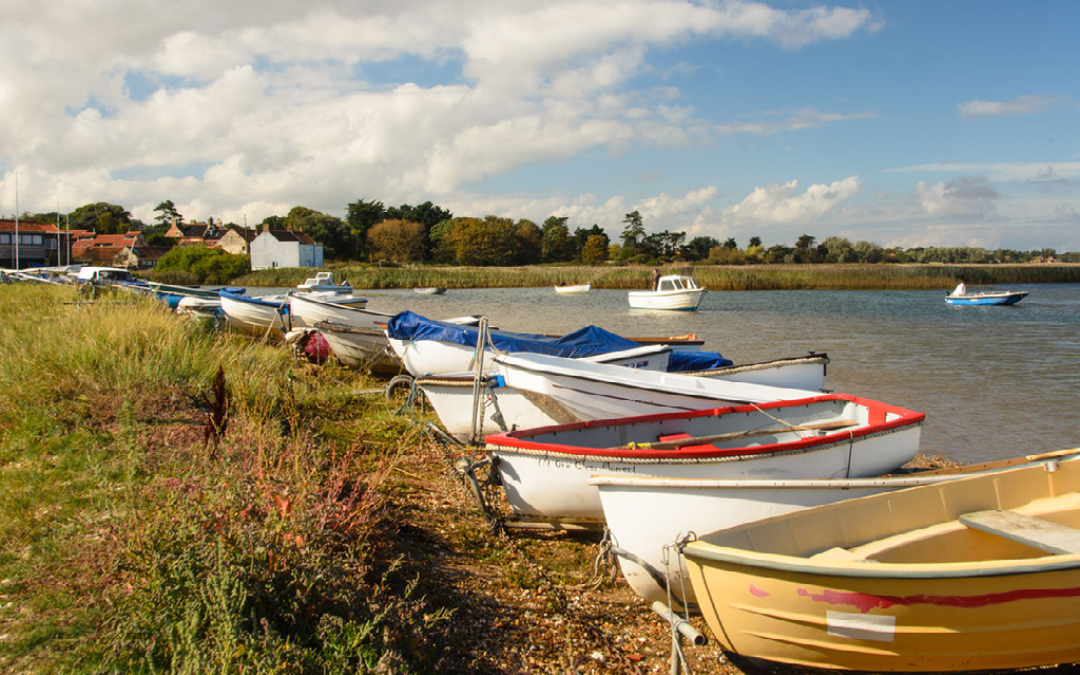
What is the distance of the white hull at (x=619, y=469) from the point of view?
5.11 metres

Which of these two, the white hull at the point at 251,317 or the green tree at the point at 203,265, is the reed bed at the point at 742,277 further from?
the white hull at the point at 251,317

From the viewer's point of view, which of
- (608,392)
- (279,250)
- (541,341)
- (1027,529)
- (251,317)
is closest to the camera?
(1027,529)

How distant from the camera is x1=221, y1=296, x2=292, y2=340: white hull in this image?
18.0 metres

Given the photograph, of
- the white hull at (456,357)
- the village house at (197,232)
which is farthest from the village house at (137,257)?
the white hull at (456,357)

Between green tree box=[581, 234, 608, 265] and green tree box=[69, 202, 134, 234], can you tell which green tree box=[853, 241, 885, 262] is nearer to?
green tree box=[581, 234, 608, 265]

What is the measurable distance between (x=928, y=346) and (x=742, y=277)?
35.5 meters

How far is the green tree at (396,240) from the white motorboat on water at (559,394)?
288ft

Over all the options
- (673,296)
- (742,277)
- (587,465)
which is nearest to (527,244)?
(742,277)

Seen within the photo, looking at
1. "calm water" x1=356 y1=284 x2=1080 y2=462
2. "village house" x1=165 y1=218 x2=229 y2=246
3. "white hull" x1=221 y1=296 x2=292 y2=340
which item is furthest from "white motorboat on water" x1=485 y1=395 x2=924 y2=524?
"village house" x1=165 y1=218 x2=229 y2=246

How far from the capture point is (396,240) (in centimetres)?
9350

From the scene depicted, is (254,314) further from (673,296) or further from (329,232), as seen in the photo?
(329,232)

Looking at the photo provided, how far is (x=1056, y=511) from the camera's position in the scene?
16.1 ft

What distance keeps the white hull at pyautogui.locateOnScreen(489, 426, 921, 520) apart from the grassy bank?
50476 mm

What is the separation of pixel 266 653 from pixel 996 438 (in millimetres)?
10323
